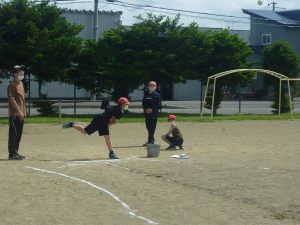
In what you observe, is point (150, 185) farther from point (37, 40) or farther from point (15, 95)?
point (37, 40)

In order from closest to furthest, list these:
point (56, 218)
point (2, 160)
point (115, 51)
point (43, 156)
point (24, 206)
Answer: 1. point (56, 218)
2. point (24, 206)
3. point (2, 160)
4. point (43, 156)
5. point (115, 51)

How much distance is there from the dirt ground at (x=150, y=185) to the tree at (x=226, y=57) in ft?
53.3

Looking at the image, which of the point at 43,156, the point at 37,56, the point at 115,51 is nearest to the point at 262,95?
the point at 115,51

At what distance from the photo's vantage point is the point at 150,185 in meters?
11.6

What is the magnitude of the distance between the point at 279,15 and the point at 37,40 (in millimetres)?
49546

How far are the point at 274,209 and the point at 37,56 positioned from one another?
73.5 feet

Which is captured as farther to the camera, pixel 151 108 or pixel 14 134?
pixel 151 108

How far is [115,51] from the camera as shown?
33.5 metres

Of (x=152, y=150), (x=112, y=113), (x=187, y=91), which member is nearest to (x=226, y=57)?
(x=152, y=150)

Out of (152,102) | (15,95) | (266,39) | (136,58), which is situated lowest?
(152,102)

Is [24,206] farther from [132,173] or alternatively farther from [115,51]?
[115,51]

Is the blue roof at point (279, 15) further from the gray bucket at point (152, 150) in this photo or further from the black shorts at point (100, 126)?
the black shorts at point (100, 126)

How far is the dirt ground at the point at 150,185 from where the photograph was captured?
915cm

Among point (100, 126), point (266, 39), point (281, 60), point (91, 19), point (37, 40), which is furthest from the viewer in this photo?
point (266, 39)
